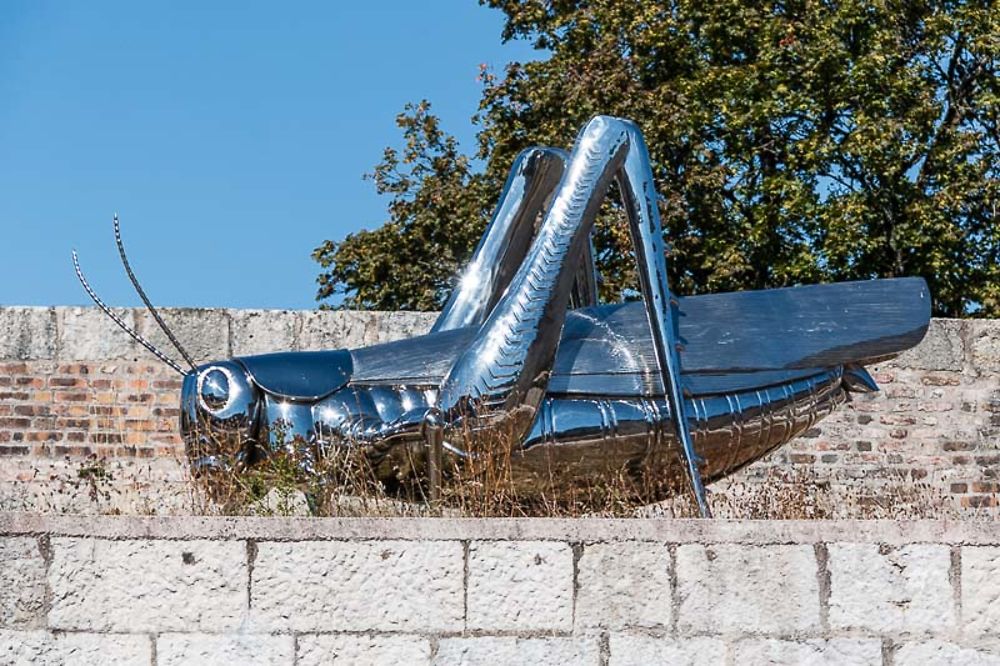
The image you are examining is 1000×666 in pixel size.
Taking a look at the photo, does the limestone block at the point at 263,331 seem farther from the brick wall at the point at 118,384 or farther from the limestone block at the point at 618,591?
the limestone block at the point at 618,591

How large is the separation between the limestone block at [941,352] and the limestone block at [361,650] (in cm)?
664

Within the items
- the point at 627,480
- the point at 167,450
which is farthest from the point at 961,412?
the point at 627,480

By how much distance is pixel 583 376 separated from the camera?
210 inches

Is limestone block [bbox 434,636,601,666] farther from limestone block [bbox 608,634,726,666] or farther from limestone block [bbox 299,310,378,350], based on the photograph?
limestone block [bbox 299,310,378,350]

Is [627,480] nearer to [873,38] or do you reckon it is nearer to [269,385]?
[269,385]

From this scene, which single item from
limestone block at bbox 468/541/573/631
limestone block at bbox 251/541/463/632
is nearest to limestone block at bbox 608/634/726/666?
limestone block at bbox 468/541/573/631

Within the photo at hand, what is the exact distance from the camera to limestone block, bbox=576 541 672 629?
437 centimetres

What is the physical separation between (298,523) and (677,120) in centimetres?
1146

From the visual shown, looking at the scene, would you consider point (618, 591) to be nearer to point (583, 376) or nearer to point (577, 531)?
point (577, 531)

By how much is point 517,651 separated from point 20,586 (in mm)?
1374

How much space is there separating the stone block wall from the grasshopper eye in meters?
0.87

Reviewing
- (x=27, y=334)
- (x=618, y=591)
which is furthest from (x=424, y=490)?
(x=27, y=334)

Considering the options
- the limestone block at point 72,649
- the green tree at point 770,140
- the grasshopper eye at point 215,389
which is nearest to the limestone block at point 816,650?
the limestone block at point 72,649

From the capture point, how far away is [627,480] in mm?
5316
